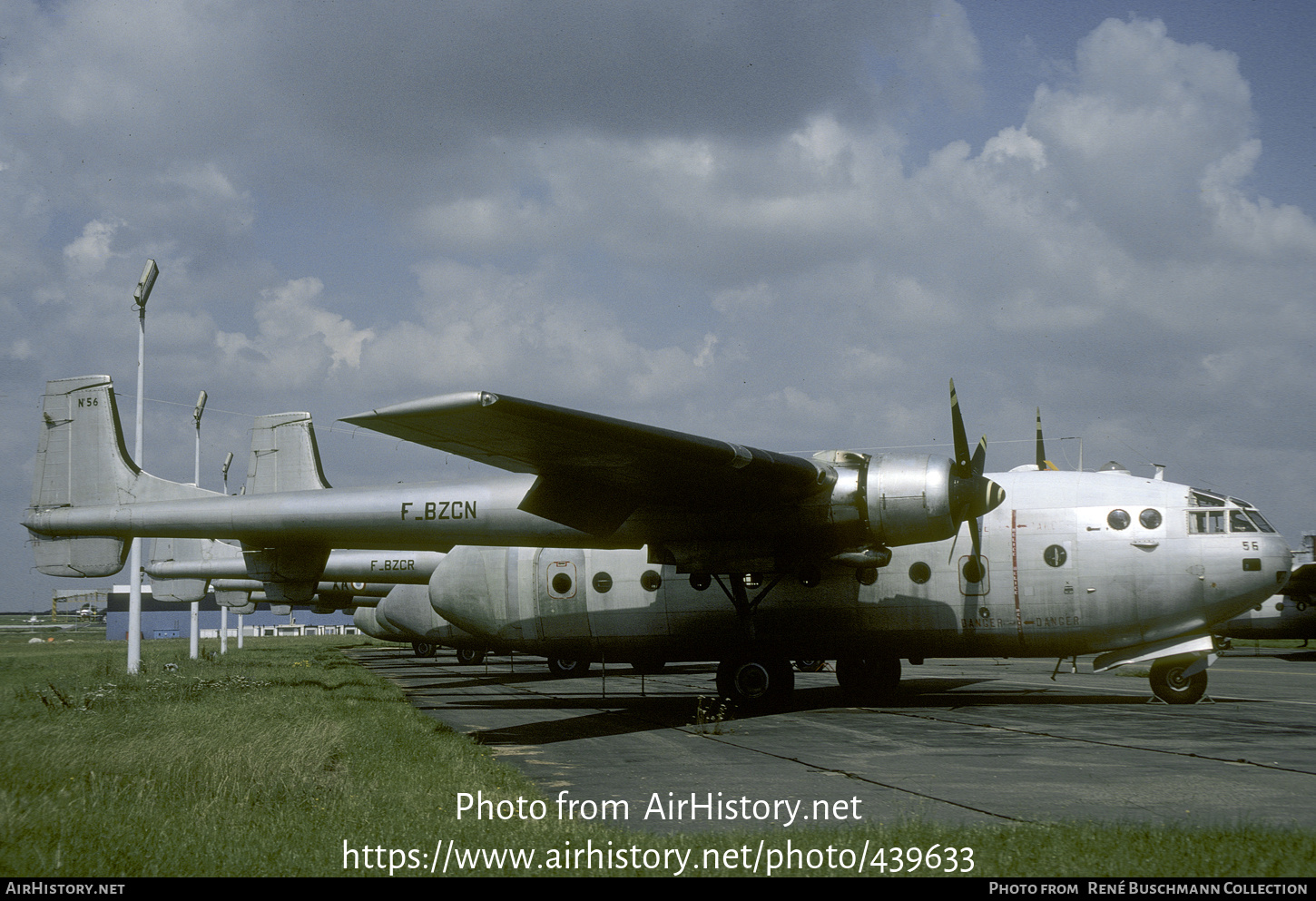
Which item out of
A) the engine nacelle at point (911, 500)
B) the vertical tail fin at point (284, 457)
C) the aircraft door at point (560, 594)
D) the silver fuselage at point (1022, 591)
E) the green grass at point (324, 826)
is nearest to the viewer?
the green grass at point (324, 826)

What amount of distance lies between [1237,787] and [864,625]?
29.6 feet

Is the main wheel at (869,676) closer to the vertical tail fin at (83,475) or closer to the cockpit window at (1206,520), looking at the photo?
the cockpit window at (1206,520)

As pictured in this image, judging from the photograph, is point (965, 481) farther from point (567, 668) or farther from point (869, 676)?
point (567, 668)

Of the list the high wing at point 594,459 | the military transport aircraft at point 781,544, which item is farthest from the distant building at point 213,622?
the high wing at point 594,459

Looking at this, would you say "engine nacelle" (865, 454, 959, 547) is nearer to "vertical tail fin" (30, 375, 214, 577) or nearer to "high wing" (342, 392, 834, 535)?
"high wing" (342, 392, 834, 535)

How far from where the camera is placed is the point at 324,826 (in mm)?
7781

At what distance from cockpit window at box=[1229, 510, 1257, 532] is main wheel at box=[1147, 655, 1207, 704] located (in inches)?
100

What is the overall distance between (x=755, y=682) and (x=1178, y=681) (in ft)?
25.3

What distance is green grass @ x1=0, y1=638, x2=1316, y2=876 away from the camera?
6.56 m

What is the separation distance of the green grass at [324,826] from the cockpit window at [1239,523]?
1120cm

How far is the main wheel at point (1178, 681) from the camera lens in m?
17.5

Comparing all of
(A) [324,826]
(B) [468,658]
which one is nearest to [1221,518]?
(A) [324,826]

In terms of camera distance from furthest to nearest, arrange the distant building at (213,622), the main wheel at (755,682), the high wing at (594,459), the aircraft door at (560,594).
Result: the distant building at (213,622) → the aircraft door at (560,594) → the main wheel at (755,682) → the high wing at (594,459)

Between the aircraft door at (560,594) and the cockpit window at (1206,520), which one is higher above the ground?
the cockpit window at (1206,520)
